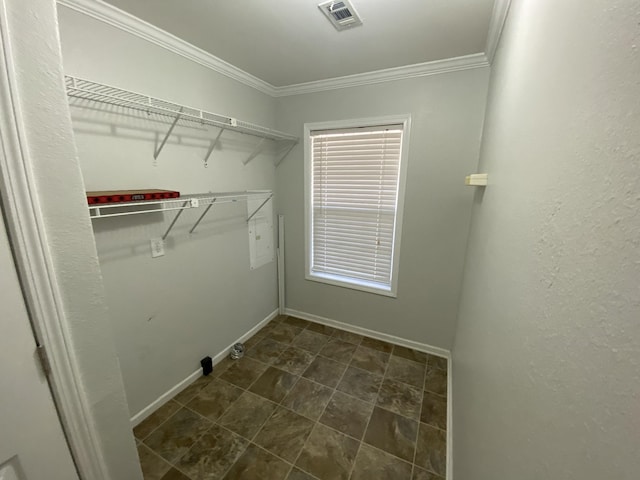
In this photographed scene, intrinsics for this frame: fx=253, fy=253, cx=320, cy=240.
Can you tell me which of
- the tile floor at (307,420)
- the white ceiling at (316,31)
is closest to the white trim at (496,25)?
the white ceiling at (316,31)

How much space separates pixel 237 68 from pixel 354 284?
7.13ft

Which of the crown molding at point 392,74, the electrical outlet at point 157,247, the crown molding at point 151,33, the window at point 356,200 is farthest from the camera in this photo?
the window at point 356,200

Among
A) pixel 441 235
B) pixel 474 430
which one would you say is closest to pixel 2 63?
pixel 474 430

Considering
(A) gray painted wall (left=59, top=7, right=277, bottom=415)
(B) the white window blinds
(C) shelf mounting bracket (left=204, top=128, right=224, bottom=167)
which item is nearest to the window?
(B) the white window blinds

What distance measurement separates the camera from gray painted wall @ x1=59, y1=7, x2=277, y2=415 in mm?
1336

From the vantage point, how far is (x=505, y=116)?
1.09 m

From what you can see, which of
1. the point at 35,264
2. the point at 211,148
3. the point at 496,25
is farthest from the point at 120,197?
the point at 496,25

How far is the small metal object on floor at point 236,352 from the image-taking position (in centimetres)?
229

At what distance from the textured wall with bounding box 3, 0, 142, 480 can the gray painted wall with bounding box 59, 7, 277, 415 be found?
789 millimetres

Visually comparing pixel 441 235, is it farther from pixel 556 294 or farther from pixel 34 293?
pixel 34 293

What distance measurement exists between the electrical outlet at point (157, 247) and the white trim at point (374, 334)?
1.67 meters

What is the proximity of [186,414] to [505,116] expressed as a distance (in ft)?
8.40

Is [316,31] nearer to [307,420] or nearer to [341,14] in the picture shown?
[341,14]

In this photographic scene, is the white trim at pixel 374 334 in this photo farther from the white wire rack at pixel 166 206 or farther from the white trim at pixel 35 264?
the white trim at pixel 35 264
